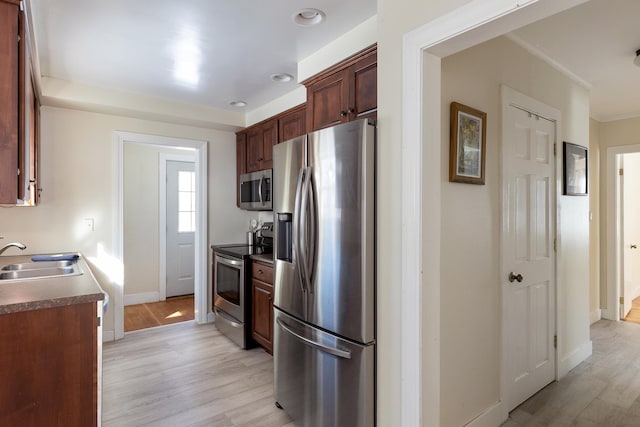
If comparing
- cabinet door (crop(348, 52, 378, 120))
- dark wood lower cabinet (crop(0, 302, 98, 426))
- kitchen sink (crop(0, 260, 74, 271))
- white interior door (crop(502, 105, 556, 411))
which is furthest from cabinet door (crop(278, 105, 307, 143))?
dark wood lower cabinet (crop(0, 302, 98, 426))

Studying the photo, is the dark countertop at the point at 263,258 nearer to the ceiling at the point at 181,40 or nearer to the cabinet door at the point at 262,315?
the cabinet door at the point at 262,315

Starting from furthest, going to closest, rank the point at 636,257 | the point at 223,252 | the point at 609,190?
1. the point at 636,257
2. the point at 609,190
3. the point at 223,252

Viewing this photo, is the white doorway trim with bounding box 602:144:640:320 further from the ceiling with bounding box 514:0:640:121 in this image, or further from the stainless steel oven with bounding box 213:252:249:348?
the stainless steel oven with bounding box 213:252:249:348

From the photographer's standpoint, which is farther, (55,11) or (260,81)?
(260,81)

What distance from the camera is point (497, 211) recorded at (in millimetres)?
2162

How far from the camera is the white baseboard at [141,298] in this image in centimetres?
499

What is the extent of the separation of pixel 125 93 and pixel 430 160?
3268 millimetres

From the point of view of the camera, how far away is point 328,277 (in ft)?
6.03

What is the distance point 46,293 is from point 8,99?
0.89 meters

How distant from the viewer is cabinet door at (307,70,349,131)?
92.0 inches

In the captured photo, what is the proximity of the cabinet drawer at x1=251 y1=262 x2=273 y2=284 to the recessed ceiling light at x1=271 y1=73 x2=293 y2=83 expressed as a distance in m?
1.66

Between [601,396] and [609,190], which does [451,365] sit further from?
[609,190]

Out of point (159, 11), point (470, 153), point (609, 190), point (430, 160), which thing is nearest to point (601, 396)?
point (470, 153)

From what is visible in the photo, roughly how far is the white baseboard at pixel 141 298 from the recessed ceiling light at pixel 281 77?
3794mm
